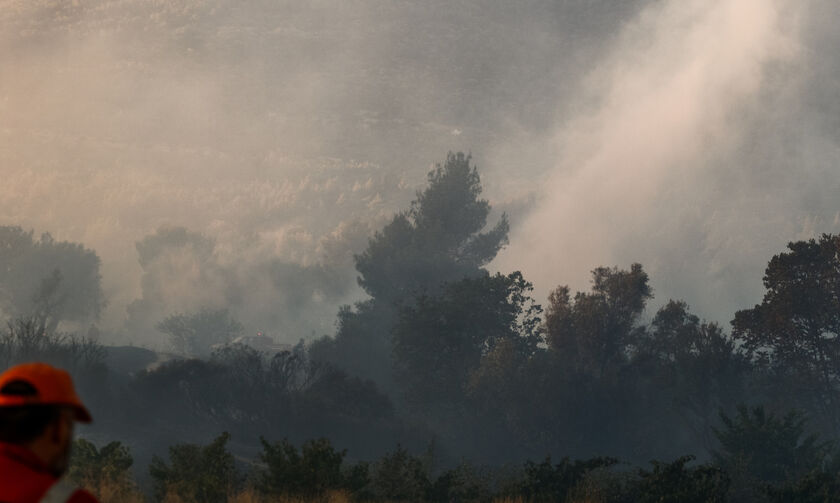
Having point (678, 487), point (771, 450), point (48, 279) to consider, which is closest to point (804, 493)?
point (678, 487)

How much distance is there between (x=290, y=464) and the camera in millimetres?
17234

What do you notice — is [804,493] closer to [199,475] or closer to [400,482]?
[400,482]

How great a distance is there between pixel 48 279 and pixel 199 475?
104304 mm

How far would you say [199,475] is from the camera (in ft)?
56.0

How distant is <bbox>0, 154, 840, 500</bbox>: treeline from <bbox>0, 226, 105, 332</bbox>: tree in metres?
54.7

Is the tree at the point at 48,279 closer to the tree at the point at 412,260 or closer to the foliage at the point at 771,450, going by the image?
the tree at the point at 412,260

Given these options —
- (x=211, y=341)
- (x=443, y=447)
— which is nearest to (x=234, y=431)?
(x=443, y=447)

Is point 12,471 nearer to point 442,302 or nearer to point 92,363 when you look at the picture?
point 92,363

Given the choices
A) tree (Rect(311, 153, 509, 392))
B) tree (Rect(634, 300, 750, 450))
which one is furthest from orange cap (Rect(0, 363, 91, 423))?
tree (Rect(311, 153, 509, 392))

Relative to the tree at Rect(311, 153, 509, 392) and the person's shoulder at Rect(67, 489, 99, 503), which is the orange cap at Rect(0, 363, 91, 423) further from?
the tree at Rect(311, 153, 509, 392)

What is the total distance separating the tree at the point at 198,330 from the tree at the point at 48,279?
19027 mm

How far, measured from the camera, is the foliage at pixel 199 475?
15.9 meters

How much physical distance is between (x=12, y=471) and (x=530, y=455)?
6000 cm

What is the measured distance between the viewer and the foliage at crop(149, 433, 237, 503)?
15891 millimetres
